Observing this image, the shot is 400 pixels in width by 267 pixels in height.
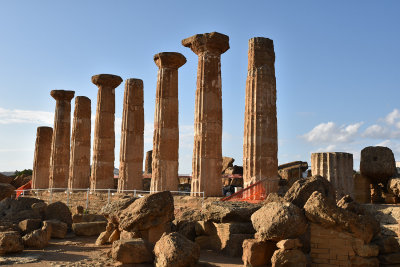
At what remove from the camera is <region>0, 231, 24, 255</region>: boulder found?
10779 mm

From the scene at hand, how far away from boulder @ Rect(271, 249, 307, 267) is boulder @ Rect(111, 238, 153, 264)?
303 centimetres

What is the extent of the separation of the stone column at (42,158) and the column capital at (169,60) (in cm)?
1484

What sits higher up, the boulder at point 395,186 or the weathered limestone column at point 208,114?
the weathered limestone column at point 208,114

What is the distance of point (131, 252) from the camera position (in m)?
9.79

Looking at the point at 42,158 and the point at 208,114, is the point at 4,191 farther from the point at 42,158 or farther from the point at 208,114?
the point at 42,158

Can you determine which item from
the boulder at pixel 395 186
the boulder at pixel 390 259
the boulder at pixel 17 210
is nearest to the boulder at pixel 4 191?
the boulder at pixel 17 210

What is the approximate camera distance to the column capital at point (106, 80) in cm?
2556

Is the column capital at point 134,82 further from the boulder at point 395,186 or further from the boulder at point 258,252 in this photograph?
the boulder at point 258,252

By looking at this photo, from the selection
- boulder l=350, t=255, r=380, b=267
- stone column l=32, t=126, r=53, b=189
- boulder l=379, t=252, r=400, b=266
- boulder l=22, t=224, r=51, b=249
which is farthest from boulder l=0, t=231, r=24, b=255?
stone column l=32, t=126, r=53, b=189

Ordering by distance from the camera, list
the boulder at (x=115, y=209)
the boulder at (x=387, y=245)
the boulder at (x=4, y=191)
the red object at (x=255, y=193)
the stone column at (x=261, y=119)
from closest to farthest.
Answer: the boulder at (x=387, y=245) → the boulder at (x=115, y=209) → the red object at (x=255, y=193) → the stone column at (x=261, y=119) → the boulder at (x=4, y=191)

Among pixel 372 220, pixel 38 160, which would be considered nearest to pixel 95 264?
pixel 372 220

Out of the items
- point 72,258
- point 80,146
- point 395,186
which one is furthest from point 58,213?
point 80,146

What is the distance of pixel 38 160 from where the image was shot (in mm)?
31031

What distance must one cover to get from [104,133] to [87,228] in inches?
468
